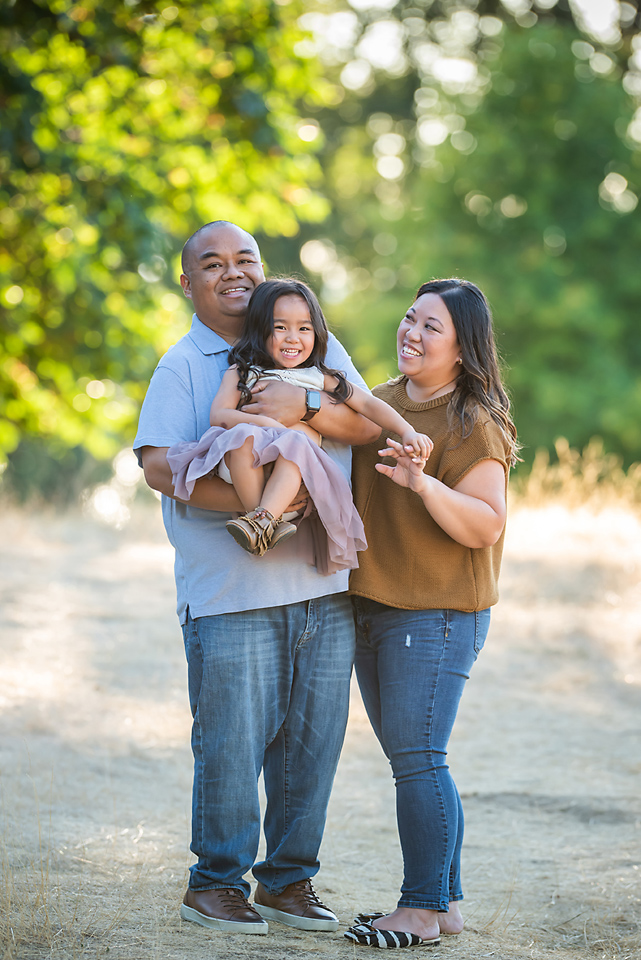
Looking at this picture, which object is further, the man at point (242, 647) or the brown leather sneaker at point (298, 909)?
the brown leather sneaker at point (298, 909)

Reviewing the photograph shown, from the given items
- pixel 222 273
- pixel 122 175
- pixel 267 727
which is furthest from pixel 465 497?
pixel 122 175

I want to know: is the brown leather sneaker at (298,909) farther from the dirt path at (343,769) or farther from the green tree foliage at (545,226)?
the green tree foliage at (545,226)

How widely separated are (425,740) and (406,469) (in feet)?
2.56

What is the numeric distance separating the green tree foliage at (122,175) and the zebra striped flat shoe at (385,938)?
5702 mm

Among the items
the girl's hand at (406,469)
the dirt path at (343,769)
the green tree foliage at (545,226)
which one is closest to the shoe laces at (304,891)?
the dirt path at (343,769)

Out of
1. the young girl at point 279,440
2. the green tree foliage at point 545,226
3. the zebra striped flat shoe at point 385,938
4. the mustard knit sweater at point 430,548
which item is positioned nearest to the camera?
the young girl at point 279,440

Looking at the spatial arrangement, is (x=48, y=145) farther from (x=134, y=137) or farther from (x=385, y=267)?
(x=385, y=267)

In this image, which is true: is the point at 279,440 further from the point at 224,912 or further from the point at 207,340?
the point at 224,912

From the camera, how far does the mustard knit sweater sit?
112 inches

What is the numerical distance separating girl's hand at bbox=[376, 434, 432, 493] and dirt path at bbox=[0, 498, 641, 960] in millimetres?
1285

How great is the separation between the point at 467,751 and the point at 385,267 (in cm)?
1762

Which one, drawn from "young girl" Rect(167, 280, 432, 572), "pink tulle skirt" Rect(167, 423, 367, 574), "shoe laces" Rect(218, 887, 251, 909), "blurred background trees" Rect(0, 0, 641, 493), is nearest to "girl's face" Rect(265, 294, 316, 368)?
"young girl" Rect(167, 280, 432, 572)

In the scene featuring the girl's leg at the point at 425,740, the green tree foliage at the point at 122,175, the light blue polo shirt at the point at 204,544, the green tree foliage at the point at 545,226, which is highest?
the green tree foliage at the point at 545,226

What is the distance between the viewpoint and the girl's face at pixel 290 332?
2.79 m
